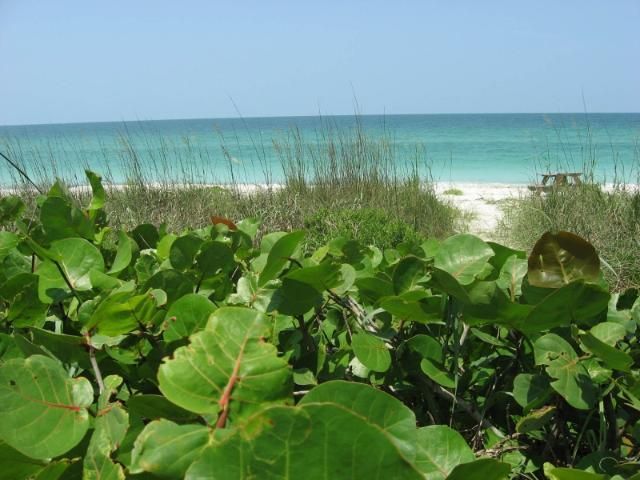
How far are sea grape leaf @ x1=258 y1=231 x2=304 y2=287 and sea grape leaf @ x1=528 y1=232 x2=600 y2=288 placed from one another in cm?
19

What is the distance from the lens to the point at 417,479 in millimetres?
227

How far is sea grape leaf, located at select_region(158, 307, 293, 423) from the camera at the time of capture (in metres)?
0.33

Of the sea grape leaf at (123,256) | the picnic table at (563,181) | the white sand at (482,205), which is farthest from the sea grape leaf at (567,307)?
the white sand at (482,205)

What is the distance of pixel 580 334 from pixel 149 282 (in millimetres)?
377

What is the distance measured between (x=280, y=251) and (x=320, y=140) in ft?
22.7

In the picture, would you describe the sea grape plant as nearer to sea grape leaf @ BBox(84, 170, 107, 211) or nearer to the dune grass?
sea grape leaf @ BBox(84, 170, 107, 211)

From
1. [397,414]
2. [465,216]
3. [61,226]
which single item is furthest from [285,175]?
[397,414]

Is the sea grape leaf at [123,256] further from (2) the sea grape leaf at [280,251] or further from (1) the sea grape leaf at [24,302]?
(2) the sea grape leaf at [280,251]

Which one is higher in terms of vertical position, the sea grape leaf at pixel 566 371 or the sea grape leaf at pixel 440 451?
the sea grape leaf at pixel 566 371

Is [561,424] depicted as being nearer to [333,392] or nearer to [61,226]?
[333,392]

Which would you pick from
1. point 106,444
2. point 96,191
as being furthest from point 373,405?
point 96,191

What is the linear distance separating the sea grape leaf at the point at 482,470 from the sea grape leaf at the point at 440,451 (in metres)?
0.08

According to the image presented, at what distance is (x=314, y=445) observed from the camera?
0.21 m

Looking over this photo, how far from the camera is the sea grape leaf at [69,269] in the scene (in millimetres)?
593
